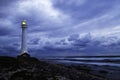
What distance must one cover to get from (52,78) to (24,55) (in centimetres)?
2379

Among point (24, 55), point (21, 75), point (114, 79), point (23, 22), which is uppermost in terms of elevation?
point (23, 22)

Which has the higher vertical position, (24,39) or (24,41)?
(24,39)

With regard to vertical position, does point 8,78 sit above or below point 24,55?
below

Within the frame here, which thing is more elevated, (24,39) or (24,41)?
(24,39)

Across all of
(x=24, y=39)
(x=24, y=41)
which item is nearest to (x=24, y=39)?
(x=24, y=39)

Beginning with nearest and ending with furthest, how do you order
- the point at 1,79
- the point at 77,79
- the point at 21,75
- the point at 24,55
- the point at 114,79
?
the point at 1,79
the point at 21,75
the point at 77,79
the point at 114,79
the point at 24,55

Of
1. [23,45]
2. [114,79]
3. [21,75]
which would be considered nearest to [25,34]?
[23,45]

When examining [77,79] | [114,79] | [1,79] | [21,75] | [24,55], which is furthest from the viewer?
[24,55]

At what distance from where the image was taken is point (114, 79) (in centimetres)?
2233

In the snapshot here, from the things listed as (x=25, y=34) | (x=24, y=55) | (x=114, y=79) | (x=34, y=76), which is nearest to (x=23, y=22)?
(x=25, y=34)

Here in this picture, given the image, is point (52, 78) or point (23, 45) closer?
point (52, 78)

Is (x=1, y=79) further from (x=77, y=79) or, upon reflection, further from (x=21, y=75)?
(x=77, y=79)

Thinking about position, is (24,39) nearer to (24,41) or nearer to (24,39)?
(24,39)

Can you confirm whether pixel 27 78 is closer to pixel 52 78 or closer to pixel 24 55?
pixel 52 78
